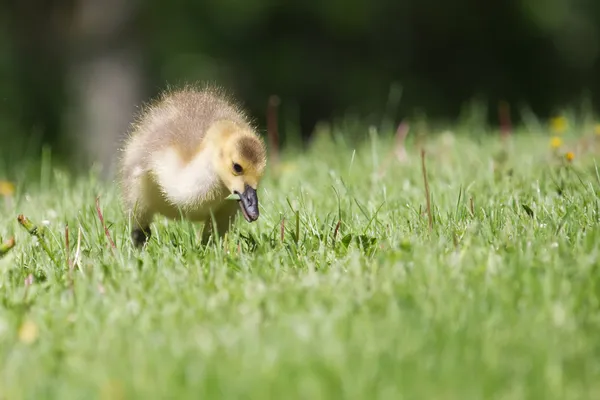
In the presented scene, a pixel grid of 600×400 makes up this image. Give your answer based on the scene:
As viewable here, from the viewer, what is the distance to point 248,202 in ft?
13.4

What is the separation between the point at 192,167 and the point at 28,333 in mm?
1418

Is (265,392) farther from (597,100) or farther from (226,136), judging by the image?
(597,100)

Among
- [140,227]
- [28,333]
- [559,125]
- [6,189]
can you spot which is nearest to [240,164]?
[140,227]

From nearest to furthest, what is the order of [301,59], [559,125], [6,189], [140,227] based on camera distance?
1. [140,227]
2. [6,189]
3. [559,125]
4. [301,59]

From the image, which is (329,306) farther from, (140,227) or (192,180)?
(140,227)

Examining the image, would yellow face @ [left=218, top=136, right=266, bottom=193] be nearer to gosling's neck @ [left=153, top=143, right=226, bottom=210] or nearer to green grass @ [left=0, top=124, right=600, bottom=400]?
gosling's neck @ [left=153, top=143, right=226, bottom=210]

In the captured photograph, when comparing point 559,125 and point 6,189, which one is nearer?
point 6,189

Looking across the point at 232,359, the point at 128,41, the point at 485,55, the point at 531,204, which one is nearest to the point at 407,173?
the point at 531,204

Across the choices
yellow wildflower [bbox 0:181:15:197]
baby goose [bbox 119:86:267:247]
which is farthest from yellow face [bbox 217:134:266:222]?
yellow wildflower [bbox 0:181:15:197]

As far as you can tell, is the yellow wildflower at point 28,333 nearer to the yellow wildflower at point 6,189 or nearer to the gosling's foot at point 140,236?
the gosling's foot at point 140,236

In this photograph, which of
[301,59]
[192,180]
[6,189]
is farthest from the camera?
[301,59]

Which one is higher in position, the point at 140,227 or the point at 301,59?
the point at 301,59

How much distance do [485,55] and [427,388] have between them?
1537 centimetres

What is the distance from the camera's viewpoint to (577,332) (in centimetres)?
280
